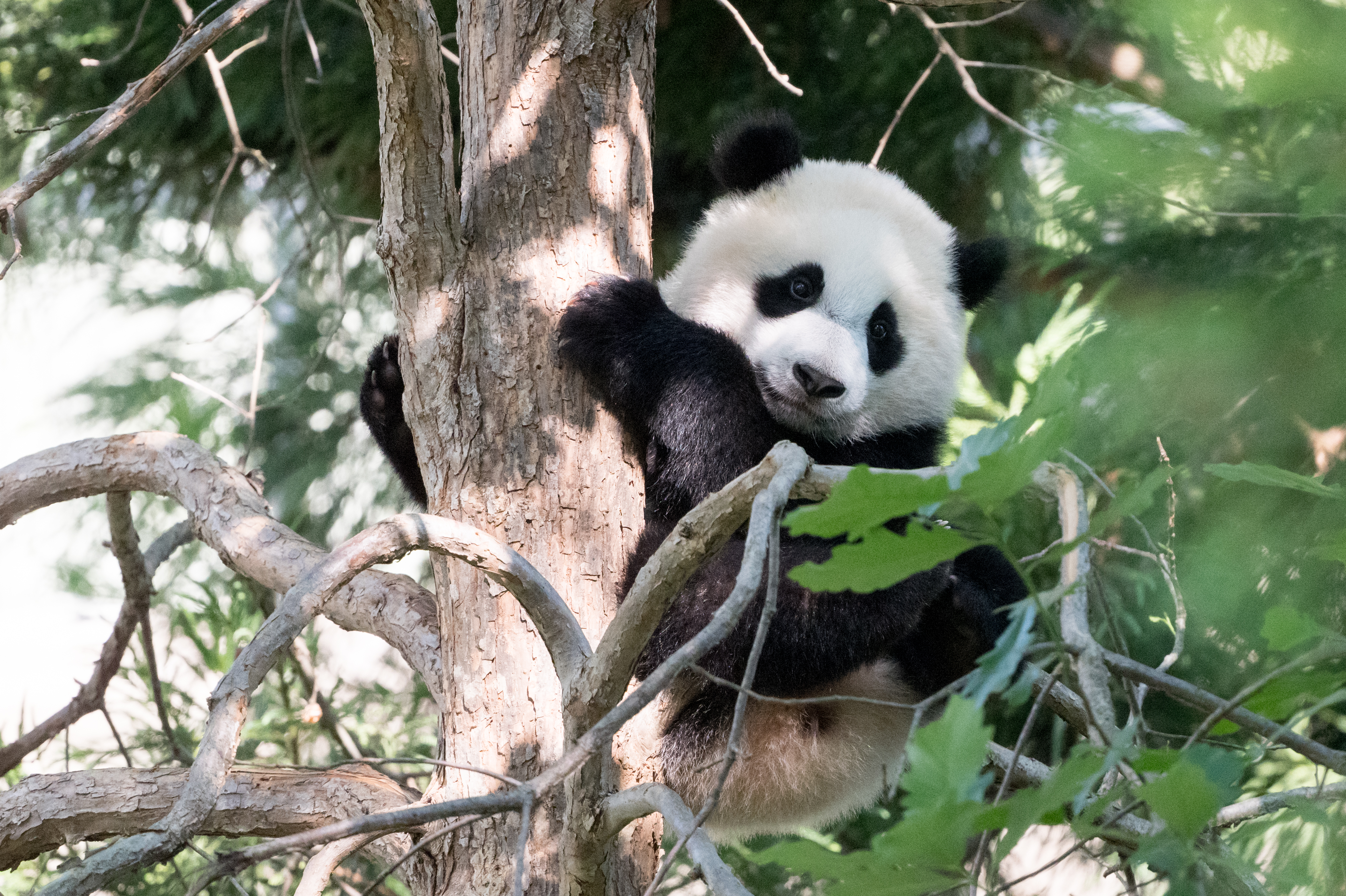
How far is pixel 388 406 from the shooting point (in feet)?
7.75

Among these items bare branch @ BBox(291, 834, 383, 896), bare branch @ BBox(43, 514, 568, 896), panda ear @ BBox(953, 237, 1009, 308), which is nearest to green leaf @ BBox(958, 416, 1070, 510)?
bare branch @ BBox(43, 514, 568, 896)

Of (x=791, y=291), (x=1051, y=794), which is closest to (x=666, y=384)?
(x=791, y=291)

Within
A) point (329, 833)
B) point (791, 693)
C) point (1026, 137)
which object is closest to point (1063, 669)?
point (329, 833)

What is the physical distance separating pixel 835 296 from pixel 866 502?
4.99 feet

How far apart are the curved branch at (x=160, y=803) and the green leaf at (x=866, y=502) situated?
1.38 m

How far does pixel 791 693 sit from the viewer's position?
213 cm

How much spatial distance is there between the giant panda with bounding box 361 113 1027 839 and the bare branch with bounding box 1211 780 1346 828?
64cm

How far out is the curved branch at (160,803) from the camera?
6.42ft

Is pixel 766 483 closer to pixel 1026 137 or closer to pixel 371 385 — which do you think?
pixel 371 385

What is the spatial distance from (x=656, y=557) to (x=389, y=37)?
3.15 feet

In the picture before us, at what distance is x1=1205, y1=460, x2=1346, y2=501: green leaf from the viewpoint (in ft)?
2.75

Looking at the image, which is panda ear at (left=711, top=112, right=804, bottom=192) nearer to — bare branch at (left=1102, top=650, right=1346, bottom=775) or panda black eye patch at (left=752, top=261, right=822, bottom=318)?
panda black eye patch at (left=752, top=261, right=822, bottom=318)

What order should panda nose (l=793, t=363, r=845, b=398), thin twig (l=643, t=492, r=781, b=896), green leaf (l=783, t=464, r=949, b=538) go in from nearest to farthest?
1. green leaf (l=783, t=464, r=949, b=538)
2. thin twig (l=643, t=492, r=781, b=896)
3. panda nose (l=793, t=363, r=845, b=398)

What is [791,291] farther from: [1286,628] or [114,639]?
[114,639]
